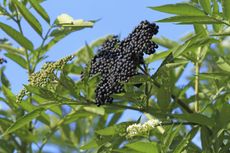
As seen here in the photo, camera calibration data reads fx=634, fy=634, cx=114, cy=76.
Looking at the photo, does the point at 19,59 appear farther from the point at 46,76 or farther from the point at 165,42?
the point at 165,42

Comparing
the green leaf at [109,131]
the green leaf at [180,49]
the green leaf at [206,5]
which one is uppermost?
the green leaf at [206,5]

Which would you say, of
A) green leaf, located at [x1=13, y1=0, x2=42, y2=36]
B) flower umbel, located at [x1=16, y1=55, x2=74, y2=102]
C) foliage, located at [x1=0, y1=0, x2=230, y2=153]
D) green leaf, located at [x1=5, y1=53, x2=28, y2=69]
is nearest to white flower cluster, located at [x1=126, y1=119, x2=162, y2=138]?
foliage, located at [x1=0, y1=0, x2=230, y2=153]

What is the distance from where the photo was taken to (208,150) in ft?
8.84

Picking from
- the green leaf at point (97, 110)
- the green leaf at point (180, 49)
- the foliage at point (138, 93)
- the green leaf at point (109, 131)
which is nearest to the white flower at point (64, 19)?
the foliage at point (138, 93)

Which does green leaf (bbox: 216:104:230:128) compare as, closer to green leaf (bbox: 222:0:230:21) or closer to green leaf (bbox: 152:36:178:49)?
green leaf (bbox: 222:0:230:21)

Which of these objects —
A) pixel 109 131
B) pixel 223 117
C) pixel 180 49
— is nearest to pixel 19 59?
pixel 109 131

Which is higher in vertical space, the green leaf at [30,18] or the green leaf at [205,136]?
the green leaf at [30,18]

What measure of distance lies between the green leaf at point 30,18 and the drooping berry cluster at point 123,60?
1.76 ft

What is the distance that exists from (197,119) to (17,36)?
116cm

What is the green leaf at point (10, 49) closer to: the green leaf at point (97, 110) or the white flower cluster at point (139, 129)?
the green leaf at point (97, 110)

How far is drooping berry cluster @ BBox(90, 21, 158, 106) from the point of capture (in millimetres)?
2760

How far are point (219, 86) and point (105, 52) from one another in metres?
0.74

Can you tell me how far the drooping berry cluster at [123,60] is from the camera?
2.76 m

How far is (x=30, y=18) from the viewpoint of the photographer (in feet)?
Answer: 10.8
